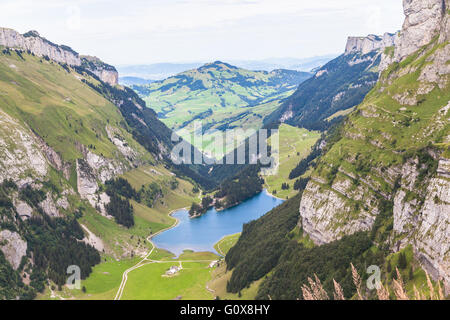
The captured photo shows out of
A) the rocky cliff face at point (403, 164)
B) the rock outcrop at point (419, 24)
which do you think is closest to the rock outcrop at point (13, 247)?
the rocky cliff face at point (403, 164)

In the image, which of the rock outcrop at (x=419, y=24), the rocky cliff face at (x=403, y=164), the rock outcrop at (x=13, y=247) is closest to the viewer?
the rocky cliff face at (x=403, y=164)

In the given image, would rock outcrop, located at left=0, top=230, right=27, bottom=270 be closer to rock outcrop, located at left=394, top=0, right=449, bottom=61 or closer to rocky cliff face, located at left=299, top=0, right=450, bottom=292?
rocky cliff face, located at left=299, top=0, right=450, bottom=292

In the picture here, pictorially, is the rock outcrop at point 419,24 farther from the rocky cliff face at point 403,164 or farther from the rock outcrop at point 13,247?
the rock outcrop at point 13,247

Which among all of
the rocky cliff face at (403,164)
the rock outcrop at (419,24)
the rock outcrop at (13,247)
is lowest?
the rock outcrop at (13,247)

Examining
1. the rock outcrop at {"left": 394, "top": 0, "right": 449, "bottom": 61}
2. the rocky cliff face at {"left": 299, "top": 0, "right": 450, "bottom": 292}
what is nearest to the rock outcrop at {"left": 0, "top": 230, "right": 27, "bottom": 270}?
the rocky cliff face at {"left": 299, "top": 0, "right": 450, "bottom": 292}

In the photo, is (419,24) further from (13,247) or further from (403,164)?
(13,247)

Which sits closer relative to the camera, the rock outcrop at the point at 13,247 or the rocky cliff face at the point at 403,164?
the rocky cliff face at the point at 403,164

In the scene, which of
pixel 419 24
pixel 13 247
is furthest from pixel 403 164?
pixel 13 247
